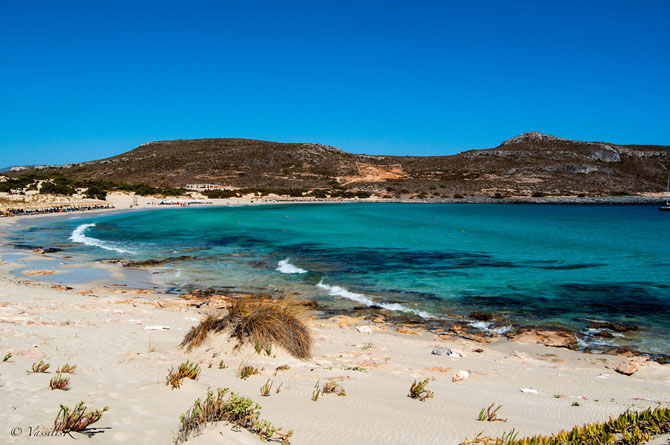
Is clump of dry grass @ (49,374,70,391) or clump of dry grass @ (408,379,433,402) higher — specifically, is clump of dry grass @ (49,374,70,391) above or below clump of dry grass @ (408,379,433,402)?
above

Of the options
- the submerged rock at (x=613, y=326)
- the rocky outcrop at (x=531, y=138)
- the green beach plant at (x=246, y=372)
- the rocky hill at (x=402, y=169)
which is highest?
the rocky outcrop at (x=531, y=138)

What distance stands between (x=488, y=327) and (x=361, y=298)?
4.05 meters

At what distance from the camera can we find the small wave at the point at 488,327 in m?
9.65

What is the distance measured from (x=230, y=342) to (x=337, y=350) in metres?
2.03

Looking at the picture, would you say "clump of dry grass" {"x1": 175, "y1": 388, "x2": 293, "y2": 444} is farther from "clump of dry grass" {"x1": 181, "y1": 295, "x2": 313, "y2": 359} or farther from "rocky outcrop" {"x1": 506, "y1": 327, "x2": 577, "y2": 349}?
"rocky outcrop" {"x1": 506, "y1": 327, "x2": 577, "y2": 349}

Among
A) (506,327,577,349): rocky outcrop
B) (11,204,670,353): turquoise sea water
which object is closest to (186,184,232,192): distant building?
(11,204,670,353): turquoise sea water

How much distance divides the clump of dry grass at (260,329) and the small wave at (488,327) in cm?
496

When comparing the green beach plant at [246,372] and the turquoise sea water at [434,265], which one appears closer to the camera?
the green beach plant at [246,372]

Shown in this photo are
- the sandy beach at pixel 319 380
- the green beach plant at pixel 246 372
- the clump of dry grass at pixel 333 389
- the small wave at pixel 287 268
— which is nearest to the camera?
the sandy beach at pixel 319 380

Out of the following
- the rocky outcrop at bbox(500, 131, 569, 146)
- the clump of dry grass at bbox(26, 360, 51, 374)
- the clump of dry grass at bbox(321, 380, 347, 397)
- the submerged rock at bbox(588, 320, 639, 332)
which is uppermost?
the rocky outcrop at bbox(500, 131, 569, 146)

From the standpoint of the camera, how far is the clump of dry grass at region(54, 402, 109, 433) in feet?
10.8

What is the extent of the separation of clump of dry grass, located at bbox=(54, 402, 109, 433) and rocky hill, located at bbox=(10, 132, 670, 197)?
84815 millimetres

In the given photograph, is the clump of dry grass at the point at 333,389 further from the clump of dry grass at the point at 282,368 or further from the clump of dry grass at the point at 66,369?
the clump of dry grass at the point at 66,369

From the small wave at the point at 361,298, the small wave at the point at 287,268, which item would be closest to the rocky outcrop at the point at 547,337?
the small wave at the point at 361,298
